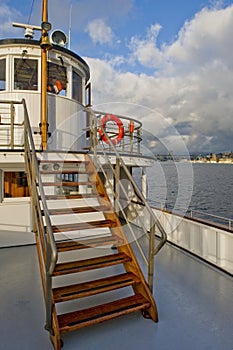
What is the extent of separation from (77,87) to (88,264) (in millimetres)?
4500

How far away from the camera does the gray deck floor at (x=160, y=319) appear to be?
2293mm

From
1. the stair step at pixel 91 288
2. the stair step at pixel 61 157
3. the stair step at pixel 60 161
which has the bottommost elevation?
the stair step at pixel 91 288

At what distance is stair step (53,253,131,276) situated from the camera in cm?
262

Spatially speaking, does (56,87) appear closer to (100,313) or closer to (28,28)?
(28,28)

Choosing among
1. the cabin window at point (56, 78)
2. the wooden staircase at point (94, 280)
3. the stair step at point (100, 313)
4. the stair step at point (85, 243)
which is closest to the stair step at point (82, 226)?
the wooden staircase at point (94, 280)

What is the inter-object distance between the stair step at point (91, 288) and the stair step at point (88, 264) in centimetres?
16

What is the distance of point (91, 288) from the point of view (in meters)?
2.60

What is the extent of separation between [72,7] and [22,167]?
17.5 ft

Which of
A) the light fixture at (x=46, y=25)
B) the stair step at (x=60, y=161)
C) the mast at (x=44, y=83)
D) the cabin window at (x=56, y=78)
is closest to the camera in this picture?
the stair step at (x=60, y=161)

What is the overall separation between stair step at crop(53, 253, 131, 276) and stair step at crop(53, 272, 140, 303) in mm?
159

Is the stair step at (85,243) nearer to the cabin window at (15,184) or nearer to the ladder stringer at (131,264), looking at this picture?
the ladder stringer at (131,264)

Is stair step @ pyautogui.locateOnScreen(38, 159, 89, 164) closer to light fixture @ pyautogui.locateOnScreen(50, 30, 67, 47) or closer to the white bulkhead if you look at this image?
the white bulkhead

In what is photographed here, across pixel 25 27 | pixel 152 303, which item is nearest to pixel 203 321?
pixel 152 303

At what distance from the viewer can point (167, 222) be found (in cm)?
559
